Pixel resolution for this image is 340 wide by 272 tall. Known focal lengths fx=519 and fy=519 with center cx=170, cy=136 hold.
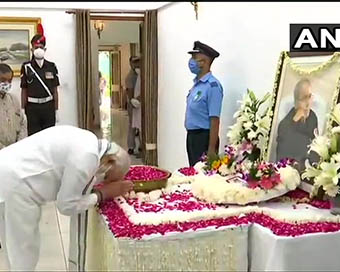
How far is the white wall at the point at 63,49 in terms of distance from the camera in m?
5.69

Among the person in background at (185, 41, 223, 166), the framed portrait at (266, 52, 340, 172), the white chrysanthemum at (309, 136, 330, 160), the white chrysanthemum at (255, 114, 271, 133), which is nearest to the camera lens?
the white chrysanthemum at (309, 136, 330, 160)

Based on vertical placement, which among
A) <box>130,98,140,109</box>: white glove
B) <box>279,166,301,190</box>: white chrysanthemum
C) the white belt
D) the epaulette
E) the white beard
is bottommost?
<box>279,166,301,190</box>: white chrysanthemum

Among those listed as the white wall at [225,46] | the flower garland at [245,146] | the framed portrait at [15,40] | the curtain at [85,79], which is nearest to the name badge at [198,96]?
the white wall at [225,46]

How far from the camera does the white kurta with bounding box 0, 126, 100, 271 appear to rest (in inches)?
78.7

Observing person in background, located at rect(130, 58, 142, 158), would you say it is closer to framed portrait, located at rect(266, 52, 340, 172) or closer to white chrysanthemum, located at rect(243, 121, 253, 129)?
white chrysanthemum, located at rect(243, 121, 253, 129)

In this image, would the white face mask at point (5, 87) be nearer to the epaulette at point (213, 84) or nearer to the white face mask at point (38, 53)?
the white face mask at point (38, 53)

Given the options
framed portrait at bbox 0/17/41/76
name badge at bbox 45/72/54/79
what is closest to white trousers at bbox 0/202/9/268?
name badge at bbox 45/72/54/79

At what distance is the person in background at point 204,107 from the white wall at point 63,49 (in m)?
2.48

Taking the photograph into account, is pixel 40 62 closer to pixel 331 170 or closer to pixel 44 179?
pixel 44 179

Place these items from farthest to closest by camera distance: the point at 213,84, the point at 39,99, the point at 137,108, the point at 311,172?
the point at 137,108 → the point at 39,99 → the point at 213,84 → the point at 311,172

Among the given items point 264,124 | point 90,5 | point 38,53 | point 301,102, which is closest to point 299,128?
point 301,102

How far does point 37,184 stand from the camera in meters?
2.04

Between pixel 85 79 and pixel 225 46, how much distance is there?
2.40m

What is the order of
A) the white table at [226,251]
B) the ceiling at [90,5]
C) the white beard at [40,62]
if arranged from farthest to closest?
1. the ceiling at [90,5]
2. the white beard at [40,62]
3. the white table at [226,251]
